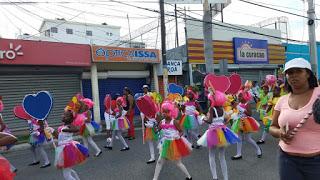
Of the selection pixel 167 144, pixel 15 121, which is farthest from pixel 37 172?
pixel 15 121

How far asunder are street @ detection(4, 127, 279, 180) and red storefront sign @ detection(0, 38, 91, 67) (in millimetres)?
5889

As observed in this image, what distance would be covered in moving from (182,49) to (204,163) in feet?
51.7

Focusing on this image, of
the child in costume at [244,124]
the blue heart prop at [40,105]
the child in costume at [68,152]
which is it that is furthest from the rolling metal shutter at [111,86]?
the child in costume at [68,152]

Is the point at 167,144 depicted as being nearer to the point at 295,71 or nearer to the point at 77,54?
the point at 295,71

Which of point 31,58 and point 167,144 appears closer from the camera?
point 167,144

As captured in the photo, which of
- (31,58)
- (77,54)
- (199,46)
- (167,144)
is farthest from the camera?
(199,46)

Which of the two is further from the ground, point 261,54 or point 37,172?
point 261,54

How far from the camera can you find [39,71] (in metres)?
A: 17.1

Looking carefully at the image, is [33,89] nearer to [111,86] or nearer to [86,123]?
[111,86]

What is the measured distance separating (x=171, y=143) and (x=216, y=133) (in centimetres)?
81

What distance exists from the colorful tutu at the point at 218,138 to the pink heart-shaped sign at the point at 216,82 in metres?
0.75

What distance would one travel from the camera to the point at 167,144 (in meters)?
6.80

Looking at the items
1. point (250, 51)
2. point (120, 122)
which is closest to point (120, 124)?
point (120, 122)

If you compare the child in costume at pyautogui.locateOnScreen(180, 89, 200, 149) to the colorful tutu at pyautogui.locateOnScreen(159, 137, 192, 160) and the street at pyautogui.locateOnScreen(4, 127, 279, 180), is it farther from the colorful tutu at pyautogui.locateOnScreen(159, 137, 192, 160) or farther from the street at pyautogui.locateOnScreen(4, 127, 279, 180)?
the colorful tutu at pyautogui.locateOnScreen(159, 137, 192, 160)
